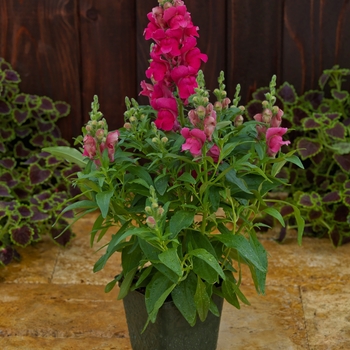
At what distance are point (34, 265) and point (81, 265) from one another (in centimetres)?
19

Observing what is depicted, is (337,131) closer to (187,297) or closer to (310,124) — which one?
(310,124)

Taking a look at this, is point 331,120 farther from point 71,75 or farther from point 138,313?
point 138,313

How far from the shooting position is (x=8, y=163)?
3.37m

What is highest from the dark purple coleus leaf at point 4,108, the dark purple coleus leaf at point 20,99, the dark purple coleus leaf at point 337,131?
the dark purple coleus leaf at point 20,99

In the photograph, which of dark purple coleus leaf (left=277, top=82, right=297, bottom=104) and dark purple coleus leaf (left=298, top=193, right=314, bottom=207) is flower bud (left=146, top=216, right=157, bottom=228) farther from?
dark purple coleus leaf (left=277, top=82, right=297, bottom=104)

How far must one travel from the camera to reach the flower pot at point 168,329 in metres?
2.21

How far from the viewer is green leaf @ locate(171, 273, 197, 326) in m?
2.11

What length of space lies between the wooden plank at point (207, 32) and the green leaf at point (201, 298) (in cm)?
161

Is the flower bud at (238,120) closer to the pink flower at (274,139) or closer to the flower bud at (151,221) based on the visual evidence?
the pink flower at (274,139)

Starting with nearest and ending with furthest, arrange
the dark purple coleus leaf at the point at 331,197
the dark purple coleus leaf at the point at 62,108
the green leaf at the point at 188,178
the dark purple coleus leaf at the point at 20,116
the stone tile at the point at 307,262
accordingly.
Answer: the green leaf at the point at 188,178
the stone tile at the point at 307,262
the dark purple coleus leaf at the point at 331,197
the dark purple coleus leaf at the point at 20,116
the dark purple coleus leaf at the point at 62,108

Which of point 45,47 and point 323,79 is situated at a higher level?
point 45,47

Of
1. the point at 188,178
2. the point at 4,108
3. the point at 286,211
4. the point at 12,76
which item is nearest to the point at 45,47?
the point at 12,76

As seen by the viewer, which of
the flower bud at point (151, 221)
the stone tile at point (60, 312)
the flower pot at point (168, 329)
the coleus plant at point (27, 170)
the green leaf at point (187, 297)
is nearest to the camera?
the flower bud at point (151, 221)

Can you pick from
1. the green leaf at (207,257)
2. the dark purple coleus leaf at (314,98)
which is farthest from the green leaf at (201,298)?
the dark purple coleus leaf at (314,98)
